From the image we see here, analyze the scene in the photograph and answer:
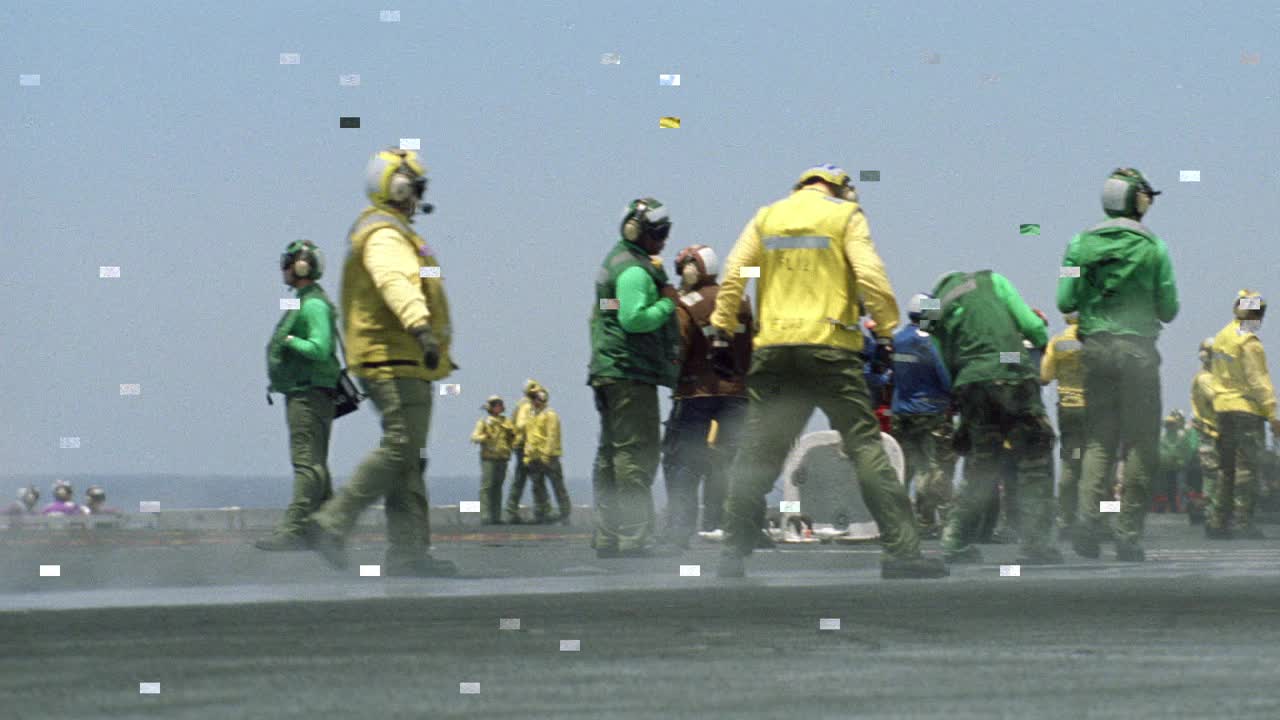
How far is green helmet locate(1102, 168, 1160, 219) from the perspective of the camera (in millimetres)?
11992

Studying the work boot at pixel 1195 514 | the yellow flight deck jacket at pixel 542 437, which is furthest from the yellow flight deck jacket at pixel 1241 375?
the yellow flight deck jacket at pixel 542 437

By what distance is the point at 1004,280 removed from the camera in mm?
12391

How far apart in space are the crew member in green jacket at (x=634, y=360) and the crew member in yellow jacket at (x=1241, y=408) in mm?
6604

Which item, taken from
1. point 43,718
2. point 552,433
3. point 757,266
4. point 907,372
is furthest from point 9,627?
point 552,433

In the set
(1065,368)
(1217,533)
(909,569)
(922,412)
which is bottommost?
(909,569)

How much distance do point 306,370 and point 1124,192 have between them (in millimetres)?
4613

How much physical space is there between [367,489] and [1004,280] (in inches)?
170

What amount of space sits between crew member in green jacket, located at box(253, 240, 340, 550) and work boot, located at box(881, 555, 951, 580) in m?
4.30

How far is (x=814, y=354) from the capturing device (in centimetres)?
973

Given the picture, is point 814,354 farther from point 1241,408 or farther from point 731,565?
point 1241,408

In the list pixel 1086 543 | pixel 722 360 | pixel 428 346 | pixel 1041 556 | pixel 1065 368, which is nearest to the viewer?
pixel 428 346

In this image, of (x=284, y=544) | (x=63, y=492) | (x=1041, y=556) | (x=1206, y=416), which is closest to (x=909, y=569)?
(x=1041, y=556)

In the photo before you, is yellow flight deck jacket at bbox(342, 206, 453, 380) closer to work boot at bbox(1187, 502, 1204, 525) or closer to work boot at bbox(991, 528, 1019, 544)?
work boot at bbox(991, 528, 1019, 544)

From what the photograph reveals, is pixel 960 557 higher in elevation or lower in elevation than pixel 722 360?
lower
